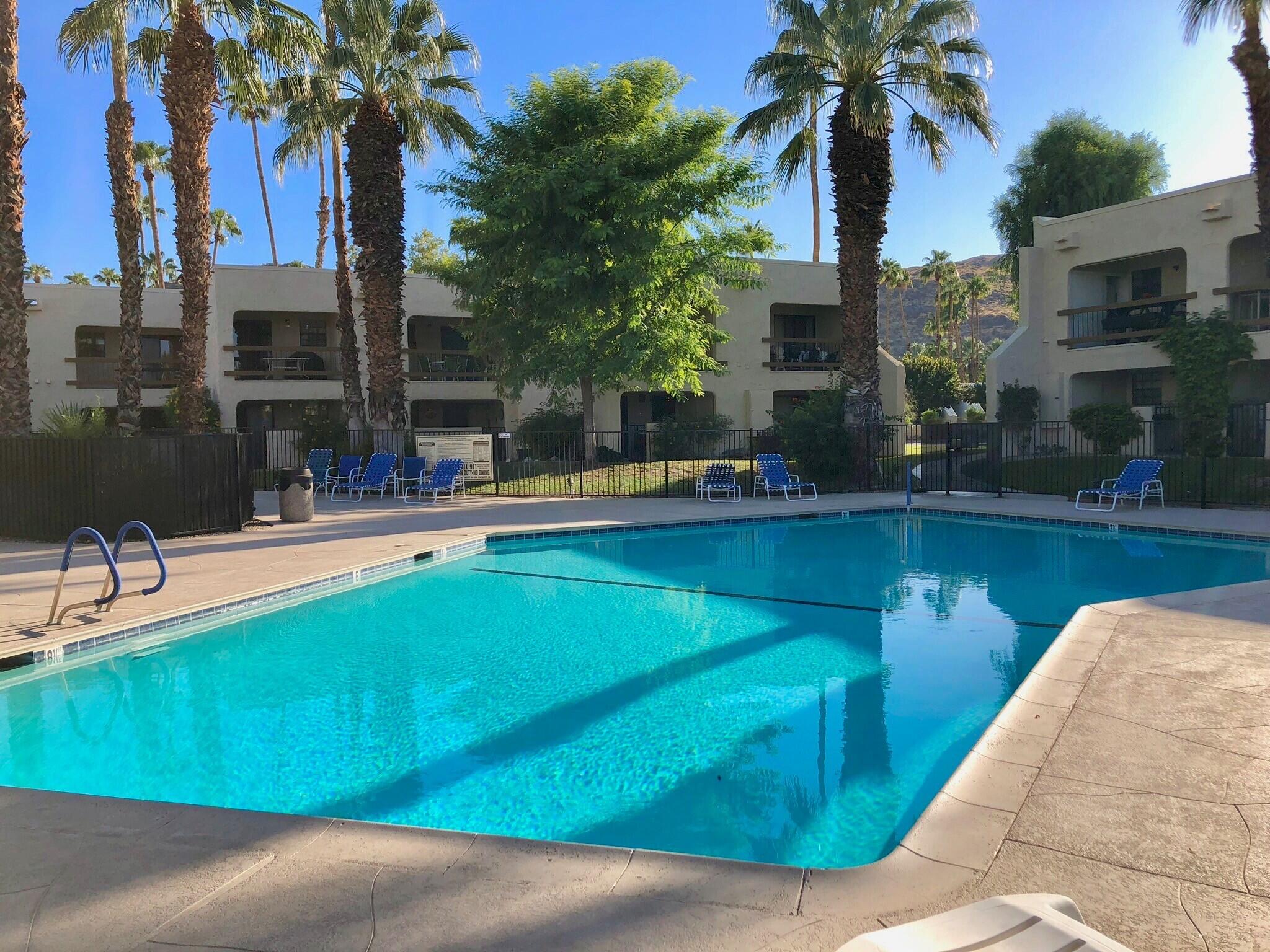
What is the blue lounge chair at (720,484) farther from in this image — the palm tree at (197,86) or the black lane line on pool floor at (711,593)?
the palm tree at (197,86)

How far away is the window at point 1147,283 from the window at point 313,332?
87.1 ft

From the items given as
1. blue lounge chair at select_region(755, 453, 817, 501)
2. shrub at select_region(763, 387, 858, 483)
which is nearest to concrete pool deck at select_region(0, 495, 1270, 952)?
blue lounge chair at select_region(755, 453, 817, 501)

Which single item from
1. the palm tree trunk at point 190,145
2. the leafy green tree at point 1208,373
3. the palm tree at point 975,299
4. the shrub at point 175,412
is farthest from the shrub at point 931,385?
the palm tree trunk at point 190,145

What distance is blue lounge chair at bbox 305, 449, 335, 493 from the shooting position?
802 inches

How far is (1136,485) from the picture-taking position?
49.7 ft

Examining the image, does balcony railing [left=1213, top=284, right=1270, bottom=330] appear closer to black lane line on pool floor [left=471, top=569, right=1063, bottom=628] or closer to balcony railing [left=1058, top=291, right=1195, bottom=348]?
balcony railing [left=1058, top=291, right=1195, bottom=348]

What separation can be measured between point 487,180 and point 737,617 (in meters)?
15.2

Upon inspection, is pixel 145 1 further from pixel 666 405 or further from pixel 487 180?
pixel 666 405

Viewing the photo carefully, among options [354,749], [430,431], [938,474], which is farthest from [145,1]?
[938,474]

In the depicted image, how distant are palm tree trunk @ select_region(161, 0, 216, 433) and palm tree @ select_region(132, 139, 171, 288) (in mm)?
29127

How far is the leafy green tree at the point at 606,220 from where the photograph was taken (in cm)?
1958


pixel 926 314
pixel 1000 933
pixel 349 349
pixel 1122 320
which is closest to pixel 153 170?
pixel 349 349

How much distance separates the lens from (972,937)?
1920 millimetres

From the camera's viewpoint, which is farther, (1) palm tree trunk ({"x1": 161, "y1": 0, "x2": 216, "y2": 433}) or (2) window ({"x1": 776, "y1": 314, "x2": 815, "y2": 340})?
(2) window ({"x1": 776, "y1": 314, "x2": 815, "y2": 340})
